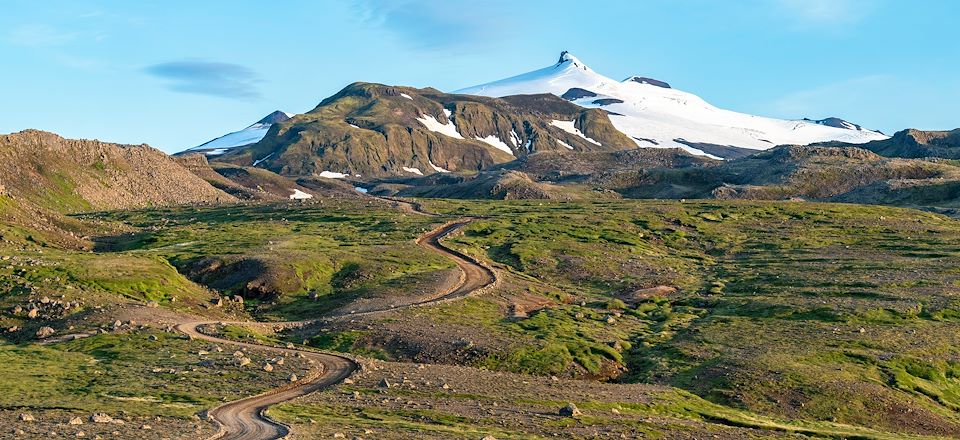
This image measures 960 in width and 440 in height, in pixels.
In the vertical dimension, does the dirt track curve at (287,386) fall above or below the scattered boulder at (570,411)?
above

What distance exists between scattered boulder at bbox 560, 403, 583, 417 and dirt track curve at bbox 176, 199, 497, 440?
12.8 meters

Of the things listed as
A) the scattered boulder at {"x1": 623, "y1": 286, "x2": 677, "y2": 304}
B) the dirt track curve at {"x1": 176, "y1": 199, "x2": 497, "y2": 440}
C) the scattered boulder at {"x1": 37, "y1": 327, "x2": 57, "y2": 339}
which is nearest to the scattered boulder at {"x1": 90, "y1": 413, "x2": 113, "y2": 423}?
the dirt track curve at {"x1": 176, "y1": 199, "x2": 497, "y2": 440}

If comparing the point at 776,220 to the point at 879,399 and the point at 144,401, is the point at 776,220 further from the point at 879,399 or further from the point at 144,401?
the point at 144,401

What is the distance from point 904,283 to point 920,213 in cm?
6682

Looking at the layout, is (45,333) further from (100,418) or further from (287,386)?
(100,418)

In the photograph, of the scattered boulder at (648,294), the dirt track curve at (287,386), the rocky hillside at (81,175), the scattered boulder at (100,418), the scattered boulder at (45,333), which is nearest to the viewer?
the scattered boulder at (100,418)

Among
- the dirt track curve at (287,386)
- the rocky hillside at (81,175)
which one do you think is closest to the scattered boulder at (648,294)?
the dirt track curve at (287,386)

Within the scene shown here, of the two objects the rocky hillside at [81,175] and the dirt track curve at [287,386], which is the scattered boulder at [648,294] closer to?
the dirt track curve at [287,386]

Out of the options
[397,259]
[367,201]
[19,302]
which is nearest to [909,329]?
[397,259]

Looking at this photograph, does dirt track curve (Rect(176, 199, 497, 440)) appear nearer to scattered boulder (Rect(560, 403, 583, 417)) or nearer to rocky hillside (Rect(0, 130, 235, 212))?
scattered boulder (Rect(560, 403, 583, 417))

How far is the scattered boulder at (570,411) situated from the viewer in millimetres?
48469

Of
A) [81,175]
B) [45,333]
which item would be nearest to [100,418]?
[45,333]

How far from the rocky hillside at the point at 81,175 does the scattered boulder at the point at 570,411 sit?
111919 mm

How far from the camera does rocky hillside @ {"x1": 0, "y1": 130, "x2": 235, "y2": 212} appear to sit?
502 ft
